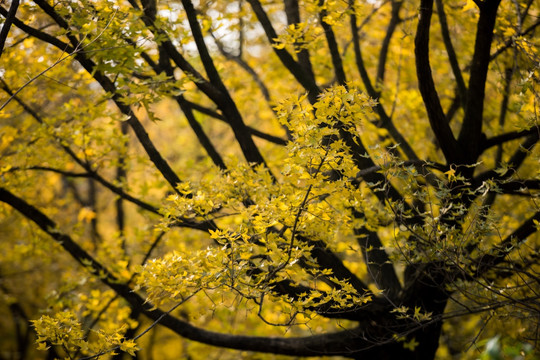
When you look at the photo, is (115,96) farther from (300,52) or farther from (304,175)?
(304,175)

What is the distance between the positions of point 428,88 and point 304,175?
5.21ft

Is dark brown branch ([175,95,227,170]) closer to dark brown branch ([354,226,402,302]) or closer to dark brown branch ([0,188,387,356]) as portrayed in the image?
→ dark brown branch ([354,226,402,302])

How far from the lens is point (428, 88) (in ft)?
12.7

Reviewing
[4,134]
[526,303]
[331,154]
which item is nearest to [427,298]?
[526,303]

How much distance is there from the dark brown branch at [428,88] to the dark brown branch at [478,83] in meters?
0.18

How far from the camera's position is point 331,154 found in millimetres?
2881

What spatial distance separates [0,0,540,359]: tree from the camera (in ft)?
10.6

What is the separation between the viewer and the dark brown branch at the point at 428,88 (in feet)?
11.7

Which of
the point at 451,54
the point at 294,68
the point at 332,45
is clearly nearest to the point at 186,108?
the point at 294,68

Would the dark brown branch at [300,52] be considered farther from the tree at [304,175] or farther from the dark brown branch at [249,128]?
the dark brown branch at [249,128]

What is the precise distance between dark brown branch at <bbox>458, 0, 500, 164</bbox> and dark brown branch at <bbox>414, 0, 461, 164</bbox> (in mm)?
176

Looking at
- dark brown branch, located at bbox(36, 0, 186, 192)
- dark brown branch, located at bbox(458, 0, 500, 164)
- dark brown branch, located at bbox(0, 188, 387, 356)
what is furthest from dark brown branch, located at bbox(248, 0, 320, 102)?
dark brown branch, located at bbox(0, 188, 387, 356)

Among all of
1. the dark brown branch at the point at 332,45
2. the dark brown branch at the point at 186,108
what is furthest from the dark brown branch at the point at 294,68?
the dark brown branch at the point at 186,108

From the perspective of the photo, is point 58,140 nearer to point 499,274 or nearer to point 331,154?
point 331,154
